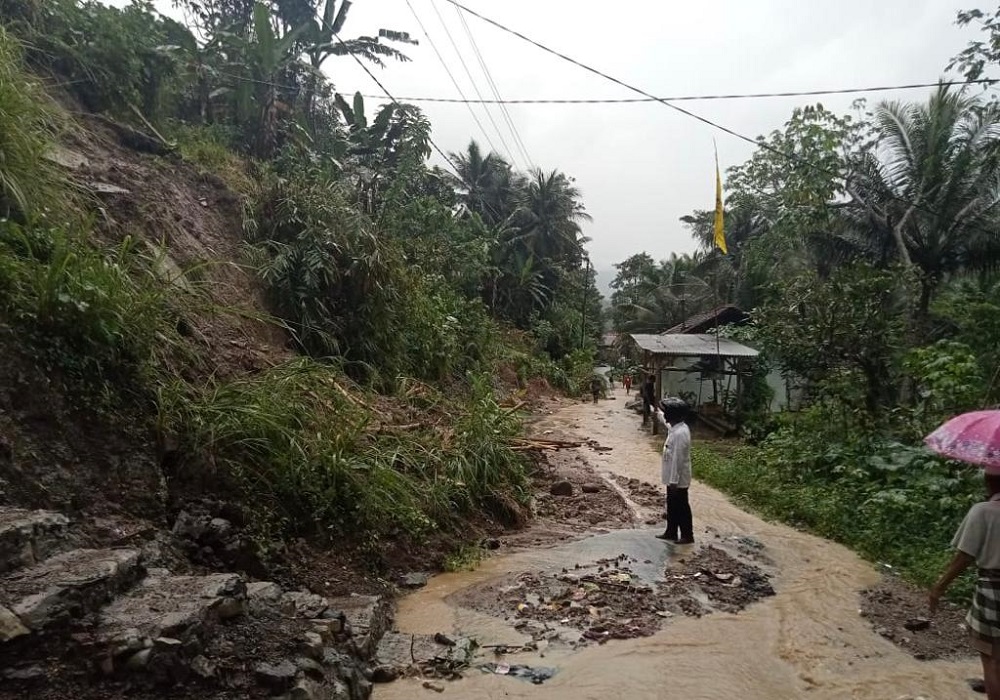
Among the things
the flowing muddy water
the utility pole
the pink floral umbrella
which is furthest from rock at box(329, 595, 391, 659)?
the utility pole

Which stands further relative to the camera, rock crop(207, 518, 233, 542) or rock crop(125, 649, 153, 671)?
rock crop(207, 518, 233, 542)

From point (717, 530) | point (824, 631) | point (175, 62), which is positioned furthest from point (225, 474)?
point (175, 62)

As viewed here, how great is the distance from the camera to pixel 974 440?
3367 millimetres

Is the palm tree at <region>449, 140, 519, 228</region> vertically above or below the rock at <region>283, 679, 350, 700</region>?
above

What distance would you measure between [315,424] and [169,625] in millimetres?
3252

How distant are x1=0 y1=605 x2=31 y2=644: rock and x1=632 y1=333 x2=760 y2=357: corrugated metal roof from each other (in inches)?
525

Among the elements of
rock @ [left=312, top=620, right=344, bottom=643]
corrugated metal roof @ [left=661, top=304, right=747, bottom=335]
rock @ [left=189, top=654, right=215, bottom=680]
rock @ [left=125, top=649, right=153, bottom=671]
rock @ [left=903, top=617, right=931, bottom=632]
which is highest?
corrugated metal roof @ [left=661, top=304, right=747, bottom=335]

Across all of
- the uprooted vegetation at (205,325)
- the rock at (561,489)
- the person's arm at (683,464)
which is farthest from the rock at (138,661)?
the rock at (561,489)

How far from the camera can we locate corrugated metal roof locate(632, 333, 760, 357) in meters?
14.7

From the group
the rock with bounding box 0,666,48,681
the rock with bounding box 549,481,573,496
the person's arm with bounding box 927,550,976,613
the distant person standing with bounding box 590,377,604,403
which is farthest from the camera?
the distant person standing with bounding box 590,377,604,403

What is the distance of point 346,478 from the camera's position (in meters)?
5.90

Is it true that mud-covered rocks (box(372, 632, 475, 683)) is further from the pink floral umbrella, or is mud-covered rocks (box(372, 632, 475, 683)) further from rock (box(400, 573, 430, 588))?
the pink floral umbrella

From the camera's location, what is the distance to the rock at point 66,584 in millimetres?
2900

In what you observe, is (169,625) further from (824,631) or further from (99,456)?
(824,631)
